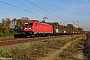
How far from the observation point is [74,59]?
39.3ft

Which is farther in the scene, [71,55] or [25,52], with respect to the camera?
[71,55]

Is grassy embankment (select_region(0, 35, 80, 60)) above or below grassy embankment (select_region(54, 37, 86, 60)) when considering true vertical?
above

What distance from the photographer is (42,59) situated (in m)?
11.2

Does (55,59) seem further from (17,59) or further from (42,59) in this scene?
(17,59)

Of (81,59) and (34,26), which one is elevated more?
(34,26)

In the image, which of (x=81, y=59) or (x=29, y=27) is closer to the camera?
(x=81, y=59)

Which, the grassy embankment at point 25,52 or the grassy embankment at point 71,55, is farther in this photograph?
the grassy embankment at point 71,55

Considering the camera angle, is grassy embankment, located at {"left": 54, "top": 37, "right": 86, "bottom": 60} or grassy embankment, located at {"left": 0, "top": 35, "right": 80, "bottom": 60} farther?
→ grassy embankment, located at {"left": 54, "top": 37, "right": 86, "bottom": 60}

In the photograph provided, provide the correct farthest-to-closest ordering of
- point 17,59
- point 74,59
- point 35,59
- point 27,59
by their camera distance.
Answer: point 74,59 < point 35,59 < point 27,59 < point 17,59

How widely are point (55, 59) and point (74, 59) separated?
1.56m

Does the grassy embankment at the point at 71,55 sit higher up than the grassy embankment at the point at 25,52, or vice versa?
the grassy embankment at the point at 25,52

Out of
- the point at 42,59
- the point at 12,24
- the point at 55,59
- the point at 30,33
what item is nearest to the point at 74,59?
the point at 55,59

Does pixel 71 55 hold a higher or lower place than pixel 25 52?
lower

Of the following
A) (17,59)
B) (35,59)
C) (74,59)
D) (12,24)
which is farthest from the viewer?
(12,24)
